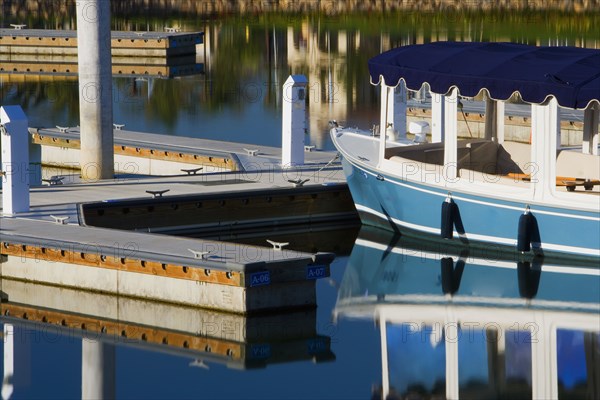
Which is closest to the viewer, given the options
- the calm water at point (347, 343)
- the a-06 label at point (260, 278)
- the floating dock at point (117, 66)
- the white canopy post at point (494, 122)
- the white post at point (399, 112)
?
the calm water at point (347, 343)

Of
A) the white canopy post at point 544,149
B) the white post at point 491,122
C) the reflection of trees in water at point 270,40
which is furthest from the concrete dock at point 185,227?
the reflection of trees in water at point 270,40

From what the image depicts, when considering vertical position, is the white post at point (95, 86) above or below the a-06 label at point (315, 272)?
above

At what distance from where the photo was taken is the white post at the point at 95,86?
21.8 meters

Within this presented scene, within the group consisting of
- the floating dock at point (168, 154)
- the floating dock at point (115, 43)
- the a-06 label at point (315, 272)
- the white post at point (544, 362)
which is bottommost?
the white post at point (544, 362)

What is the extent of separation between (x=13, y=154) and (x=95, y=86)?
104 inches

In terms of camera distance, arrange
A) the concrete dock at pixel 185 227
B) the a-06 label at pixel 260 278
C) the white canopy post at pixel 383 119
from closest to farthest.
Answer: the a-06 label at pixel 260 278 < the concrete dock at pixel 185 227 < the white canopy post at pixel 383 119

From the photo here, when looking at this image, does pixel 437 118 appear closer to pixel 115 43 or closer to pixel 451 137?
pixel 451 137

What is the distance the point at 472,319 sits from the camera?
706 inches

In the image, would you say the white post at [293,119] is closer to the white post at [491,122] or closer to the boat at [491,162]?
the boat at [491,162]

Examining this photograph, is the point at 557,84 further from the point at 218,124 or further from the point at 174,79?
the point at 174,79

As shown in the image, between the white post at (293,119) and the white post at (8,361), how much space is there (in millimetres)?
6913

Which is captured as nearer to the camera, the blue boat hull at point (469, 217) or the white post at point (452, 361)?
the white post at point (452, 361)

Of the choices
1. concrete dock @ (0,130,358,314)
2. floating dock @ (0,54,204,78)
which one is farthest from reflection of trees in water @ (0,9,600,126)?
concrete dock @ (0,130,358,314)

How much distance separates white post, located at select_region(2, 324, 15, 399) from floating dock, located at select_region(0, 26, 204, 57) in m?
30.5
